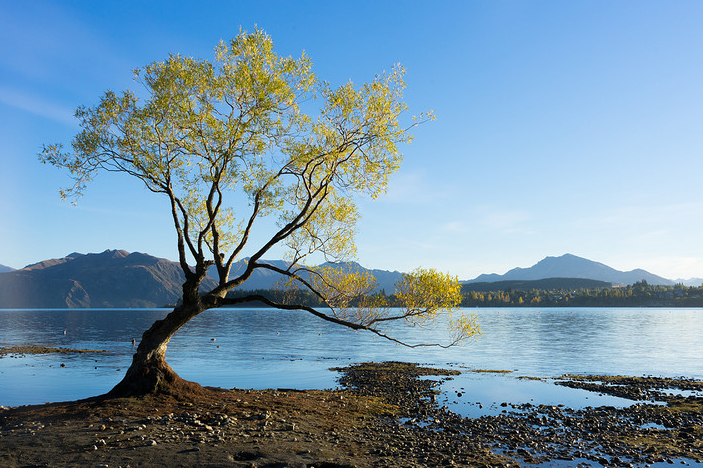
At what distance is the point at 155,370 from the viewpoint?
2277cm

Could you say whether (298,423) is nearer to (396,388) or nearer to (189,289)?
(189,289)

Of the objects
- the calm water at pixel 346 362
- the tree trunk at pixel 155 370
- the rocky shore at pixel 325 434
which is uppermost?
the tree trunk at pixel 155 370

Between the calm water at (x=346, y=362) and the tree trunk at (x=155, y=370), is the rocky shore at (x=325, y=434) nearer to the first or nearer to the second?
the tree trunk at (x=155, y=370)

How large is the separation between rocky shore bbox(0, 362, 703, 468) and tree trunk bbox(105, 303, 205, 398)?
0.84 metres

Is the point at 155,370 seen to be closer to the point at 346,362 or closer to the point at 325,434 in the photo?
the point at 325,434

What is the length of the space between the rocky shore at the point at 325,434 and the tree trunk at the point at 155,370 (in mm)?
836

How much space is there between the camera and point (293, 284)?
2642cm

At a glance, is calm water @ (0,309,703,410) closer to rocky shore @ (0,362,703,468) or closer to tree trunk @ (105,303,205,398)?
rocky shore @ (0,362,703,468)

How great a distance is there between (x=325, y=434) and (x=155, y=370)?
9.77 metres

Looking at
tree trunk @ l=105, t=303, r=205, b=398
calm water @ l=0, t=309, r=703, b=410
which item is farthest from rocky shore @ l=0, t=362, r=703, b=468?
calm water @ l=0, t=309, r=703, b=410

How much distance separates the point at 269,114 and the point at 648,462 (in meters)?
22.6

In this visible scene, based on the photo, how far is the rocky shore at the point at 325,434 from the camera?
15.0 meters

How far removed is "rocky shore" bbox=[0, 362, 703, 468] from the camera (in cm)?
1498

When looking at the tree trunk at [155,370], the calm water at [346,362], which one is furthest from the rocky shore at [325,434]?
the calm water at [346,362]
